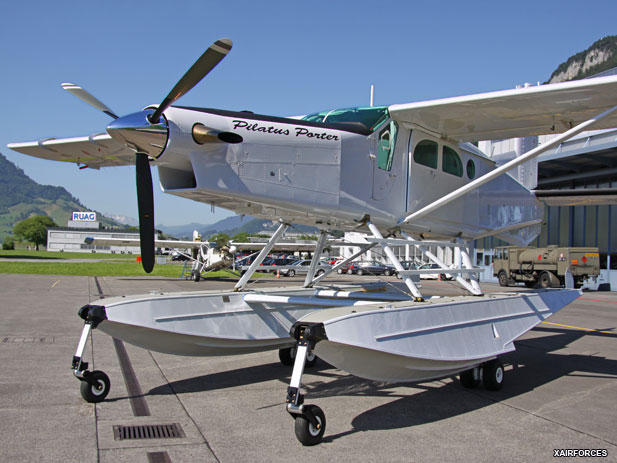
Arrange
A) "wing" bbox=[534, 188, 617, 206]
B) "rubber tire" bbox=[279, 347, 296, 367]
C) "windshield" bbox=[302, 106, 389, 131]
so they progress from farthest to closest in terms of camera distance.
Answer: "wing" bbox=[534, 188, 617, 206] < "rubber tire" bbox=[279, 347, 296, 367] < "windshield" bbox=[302, 106, 389, 131]

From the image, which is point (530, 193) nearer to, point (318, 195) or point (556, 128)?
point (556, 128)

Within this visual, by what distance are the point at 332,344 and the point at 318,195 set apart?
2.11m

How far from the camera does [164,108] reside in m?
5.17

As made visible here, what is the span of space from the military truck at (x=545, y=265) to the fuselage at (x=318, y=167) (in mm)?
19551

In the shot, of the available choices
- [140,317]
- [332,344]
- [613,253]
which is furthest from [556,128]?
[613,253]

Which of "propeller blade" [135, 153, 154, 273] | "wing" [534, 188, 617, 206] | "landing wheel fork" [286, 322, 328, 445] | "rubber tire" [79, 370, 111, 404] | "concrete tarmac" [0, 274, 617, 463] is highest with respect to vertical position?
"wing" [534, 188, 617, 206]

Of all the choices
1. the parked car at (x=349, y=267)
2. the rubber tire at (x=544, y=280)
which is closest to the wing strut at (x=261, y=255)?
the parked car at (x=349, y=267)

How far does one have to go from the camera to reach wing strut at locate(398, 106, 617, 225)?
655 centimetres

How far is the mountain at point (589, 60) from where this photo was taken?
163 metres

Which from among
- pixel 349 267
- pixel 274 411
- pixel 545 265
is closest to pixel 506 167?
pixel 274 411

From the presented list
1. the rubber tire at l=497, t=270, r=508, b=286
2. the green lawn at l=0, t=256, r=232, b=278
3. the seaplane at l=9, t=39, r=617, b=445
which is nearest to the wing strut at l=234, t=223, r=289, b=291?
the seaplane at l=9, t=39, r=617, b=445

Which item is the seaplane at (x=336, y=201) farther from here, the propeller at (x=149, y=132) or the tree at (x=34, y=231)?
the tree at (x=34, y=231)

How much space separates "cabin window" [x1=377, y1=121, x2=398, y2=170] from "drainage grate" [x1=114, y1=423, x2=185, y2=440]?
402 centimetres

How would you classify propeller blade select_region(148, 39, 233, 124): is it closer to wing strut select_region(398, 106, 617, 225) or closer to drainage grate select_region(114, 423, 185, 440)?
drainage grate select_region(114, 423, 185, 440)
